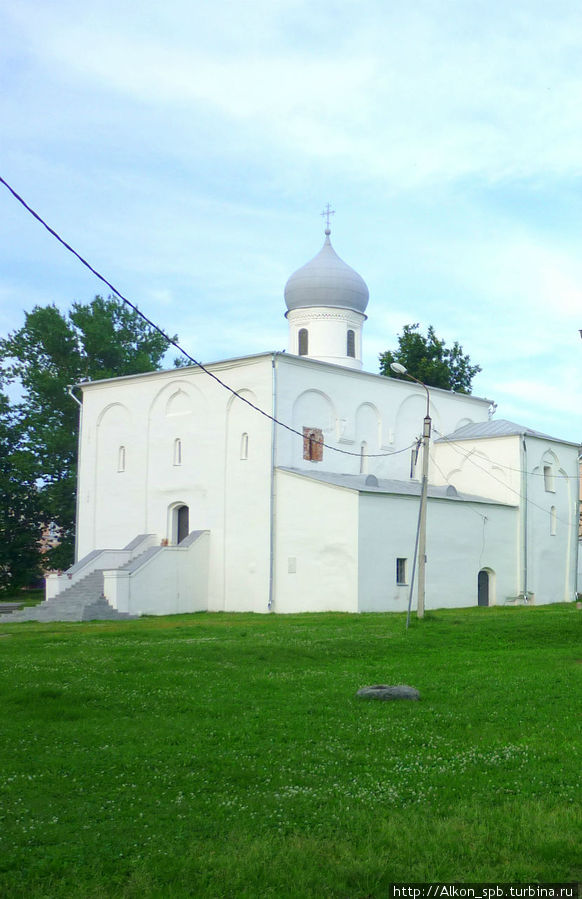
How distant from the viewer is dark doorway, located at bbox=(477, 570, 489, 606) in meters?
32.6

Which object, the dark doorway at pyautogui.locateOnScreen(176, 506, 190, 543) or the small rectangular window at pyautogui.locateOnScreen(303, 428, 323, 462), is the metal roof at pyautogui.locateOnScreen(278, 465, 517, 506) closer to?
the small rectangular window at pyautogui.locateOnScreen(303, 428, 323, 462)

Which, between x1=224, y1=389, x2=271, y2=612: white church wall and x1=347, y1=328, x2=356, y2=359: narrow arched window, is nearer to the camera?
x1=224, y1=389, x2=271, y2=612: white church wall

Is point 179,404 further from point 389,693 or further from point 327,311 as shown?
point 389,693

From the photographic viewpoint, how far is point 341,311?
3588 cm

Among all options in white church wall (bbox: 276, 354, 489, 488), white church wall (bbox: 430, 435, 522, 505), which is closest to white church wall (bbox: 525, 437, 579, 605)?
white church wall (bbox: 430, 435, 522, 505)

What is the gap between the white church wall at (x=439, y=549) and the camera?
92.4 ft

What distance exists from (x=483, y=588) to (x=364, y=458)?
19.9 feet

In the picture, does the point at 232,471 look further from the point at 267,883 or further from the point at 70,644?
the point at 267,883

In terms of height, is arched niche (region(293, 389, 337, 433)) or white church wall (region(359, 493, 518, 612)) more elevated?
arched niche (region(293, 389, 337, 433))

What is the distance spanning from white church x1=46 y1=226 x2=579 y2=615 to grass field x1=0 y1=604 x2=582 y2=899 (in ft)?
48.6

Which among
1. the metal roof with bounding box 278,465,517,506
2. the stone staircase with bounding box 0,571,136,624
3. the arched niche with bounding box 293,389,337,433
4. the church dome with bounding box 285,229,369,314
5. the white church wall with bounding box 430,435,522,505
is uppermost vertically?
the church dome with bounding box 285,229,369,314

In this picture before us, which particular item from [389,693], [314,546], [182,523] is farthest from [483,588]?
[389,693]

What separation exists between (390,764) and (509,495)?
91.9ft

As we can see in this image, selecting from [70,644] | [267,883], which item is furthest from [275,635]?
[267,883]
